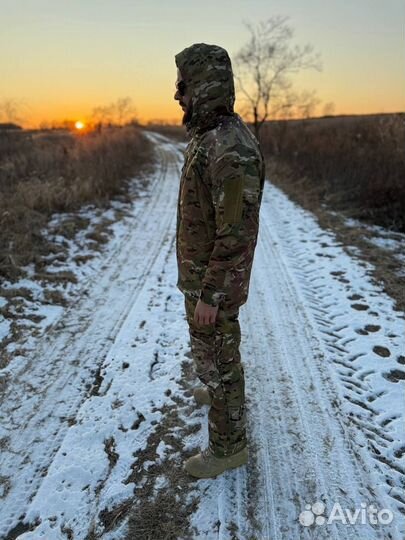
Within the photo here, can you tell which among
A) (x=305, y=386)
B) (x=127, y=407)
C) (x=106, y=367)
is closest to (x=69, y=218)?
(x=106, y=367)

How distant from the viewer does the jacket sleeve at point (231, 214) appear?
5.69 ft

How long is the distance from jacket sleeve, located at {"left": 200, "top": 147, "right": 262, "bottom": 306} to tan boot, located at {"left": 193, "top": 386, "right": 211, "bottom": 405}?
1.20 meters

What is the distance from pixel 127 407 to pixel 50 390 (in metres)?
0.66

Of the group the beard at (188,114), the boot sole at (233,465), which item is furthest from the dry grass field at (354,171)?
the beard at (188,114)

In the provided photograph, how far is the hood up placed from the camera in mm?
1788

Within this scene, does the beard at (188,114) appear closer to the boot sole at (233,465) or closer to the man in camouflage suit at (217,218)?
the man in camouflage suit at (217,218)

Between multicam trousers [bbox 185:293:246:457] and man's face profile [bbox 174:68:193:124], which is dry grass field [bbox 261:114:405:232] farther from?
man's face profile [bbox 174:68:193:124]

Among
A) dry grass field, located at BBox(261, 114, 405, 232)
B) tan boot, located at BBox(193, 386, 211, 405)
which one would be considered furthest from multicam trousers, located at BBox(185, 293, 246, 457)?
dry grass field, located at BBox(261, 114, 405, 232)

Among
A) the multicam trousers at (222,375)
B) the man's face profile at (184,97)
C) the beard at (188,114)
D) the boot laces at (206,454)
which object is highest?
the man's face profile at (184,97)

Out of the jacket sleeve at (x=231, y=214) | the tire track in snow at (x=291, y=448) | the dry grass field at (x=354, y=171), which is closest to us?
the jacket sleeve at (x=231, y=214)

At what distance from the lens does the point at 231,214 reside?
5.77 ft

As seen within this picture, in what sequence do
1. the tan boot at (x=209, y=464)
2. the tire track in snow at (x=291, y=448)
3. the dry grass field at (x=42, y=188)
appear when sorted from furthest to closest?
the dry grass field at (x=42, y=188) < the tan boot at (x=209, y=464) < the tire track in snow at (x=291, y=448)

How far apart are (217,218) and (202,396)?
1.58m

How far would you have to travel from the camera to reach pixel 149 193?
9.80 m
